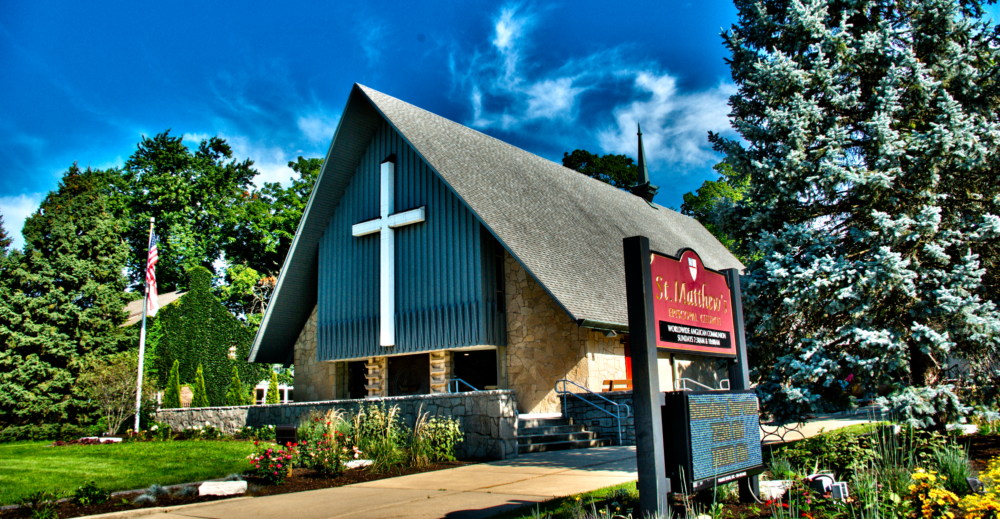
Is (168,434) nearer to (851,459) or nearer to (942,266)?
(851,459)

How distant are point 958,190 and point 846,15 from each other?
2862 millimetres

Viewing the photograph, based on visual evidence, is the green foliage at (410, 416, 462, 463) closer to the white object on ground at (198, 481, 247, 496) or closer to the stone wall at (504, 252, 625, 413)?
the white object on ground at (198, 481, 247, 496)

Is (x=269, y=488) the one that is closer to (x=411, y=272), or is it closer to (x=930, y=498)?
(x=930, y=498)

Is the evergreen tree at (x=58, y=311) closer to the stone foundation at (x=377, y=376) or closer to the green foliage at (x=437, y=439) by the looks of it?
the stone foundation at (x=377, y=376)

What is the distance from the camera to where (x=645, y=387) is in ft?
16.2

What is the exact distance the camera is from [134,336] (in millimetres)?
20844

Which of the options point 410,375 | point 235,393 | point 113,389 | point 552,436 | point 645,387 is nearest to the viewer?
point 645,387

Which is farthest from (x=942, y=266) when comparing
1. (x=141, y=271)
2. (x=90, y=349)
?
(x=141, y=271)

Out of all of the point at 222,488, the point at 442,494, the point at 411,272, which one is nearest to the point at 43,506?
the point at 222,488

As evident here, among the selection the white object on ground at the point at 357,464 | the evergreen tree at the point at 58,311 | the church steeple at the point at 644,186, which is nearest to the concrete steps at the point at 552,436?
the white object on ground at the point at 357,464

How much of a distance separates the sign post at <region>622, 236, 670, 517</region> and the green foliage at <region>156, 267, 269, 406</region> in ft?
71.7

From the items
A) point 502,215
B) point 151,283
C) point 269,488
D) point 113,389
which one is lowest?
point 269,488

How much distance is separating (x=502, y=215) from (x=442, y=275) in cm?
245

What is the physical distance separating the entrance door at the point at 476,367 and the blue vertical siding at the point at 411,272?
1.04 meters
